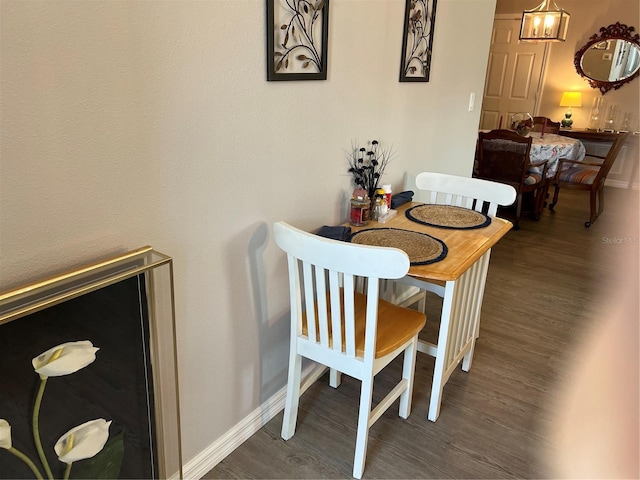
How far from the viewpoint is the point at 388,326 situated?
1694 millimetres

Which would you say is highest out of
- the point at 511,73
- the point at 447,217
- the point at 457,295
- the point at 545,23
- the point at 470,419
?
the point at 545,23

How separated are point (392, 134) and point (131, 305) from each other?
4.92ft

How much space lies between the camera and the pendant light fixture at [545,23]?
4.56 m

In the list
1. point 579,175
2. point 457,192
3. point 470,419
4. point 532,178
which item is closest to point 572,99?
point 579,175

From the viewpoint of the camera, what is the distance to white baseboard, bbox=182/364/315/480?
5.21ft

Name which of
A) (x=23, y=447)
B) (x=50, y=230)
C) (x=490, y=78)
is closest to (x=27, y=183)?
(x=50, y=230)

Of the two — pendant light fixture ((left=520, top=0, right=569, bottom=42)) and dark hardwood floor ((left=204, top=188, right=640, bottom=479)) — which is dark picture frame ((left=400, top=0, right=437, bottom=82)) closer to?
dark hardwood floor ((left=204, top=188, right=640, bottom=479))

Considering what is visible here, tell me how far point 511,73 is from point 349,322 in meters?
6.33

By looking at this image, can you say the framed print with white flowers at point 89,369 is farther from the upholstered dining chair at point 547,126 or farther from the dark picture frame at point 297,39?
the upholstered dining chair at point 547,126

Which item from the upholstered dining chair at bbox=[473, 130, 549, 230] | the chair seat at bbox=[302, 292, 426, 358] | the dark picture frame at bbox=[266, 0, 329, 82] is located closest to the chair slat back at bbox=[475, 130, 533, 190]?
the upholstered dining chair at bbox=[473, 130, 549, 230]

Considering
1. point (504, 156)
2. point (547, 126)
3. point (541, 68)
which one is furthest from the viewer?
point (541, 68)

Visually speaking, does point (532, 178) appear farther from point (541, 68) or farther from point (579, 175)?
point (541, 68)

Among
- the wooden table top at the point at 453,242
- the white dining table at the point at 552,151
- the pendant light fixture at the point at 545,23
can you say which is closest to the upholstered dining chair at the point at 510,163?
the white dining table at the point at 552,151

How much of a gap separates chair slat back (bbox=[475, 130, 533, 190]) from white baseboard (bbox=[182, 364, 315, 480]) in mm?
3317
